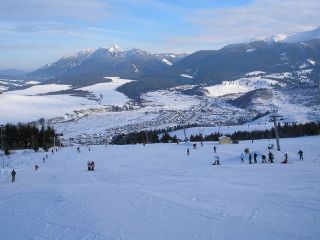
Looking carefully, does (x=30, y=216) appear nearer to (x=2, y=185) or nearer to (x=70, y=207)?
(x=70, y=207)

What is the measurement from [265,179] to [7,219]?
14.1 meters

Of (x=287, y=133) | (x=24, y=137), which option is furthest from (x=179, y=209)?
(x=287, y=133)

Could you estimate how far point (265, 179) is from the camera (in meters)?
25.7

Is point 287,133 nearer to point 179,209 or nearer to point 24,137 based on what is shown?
point 24,137

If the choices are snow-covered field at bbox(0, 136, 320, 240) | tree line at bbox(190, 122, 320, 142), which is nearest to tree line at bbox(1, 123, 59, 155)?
tree line at bbox(190, 122, 320, 142)

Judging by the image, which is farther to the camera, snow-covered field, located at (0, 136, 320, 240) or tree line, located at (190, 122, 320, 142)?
tree line, located at (190, 122, 320, 142)

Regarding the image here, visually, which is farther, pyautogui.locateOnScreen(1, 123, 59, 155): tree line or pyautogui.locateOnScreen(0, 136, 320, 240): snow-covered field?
pyautogui.locateOnScreen(1, 123, 59, 155): tree line

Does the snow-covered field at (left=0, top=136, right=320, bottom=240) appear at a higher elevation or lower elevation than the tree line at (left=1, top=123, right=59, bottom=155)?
lower

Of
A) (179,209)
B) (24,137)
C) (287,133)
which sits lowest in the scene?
(179,209)

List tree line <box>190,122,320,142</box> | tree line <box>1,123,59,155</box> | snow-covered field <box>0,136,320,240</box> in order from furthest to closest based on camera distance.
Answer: tree line <box>190,122,320,142</box> → tree line <box>1,123,59,155</box> → snow-covered field <box>0,136,320,240</box>

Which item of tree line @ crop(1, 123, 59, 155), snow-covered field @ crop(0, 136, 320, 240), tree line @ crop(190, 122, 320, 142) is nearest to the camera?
snow-covered field @ crop(0, 136, 320, 240)

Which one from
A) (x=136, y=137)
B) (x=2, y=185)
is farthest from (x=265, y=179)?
(x=136, y=137)

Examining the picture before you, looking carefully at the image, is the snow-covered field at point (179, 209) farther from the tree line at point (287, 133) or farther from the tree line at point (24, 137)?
the tree line at point (287, 133)

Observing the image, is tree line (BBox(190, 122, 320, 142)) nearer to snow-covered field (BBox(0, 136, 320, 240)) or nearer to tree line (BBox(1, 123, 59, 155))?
tree line (BBox(1, 123, 59, 155))
